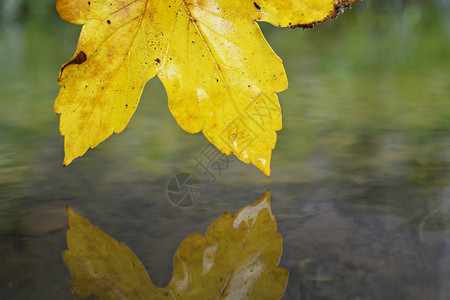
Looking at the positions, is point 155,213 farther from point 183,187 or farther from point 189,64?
point 189,64

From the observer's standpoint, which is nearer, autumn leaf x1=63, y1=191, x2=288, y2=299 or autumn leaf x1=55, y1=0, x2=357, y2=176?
autumn leaf x1=63, y1=191, x2=288, y2=299

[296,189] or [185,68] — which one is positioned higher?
[185,68]

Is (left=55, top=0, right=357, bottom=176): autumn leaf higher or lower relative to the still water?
higher

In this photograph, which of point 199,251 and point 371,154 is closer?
point 199,251

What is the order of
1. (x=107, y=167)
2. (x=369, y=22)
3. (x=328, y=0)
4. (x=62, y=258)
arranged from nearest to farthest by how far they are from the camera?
(x=62, y=258)
(x=328, y=0)
(x=107, y=167)
(x=369, y=22)

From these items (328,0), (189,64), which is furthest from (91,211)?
(328,0)

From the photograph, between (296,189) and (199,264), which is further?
(296,189)
